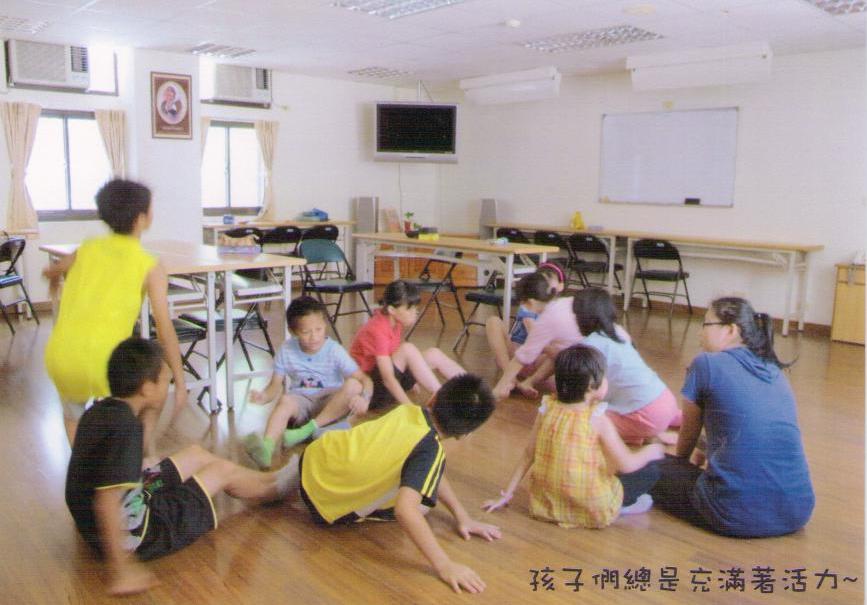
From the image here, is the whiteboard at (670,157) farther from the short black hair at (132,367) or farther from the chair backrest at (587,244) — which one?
the short black hair at (132,367)

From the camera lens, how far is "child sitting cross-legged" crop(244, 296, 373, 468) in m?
3.39

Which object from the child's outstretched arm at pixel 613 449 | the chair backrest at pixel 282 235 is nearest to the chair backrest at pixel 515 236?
the chair backrest at pixel 282 235

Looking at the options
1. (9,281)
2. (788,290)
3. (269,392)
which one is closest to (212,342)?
(269,392)

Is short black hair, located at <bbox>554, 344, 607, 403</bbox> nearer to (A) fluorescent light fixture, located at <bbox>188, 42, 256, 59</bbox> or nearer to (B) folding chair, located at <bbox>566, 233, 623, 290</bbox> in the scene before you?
(B) folding chair, located at <bbox>566, 233, 623, 290</bbox>

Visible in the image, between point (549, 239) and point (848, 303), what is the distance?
301 cm

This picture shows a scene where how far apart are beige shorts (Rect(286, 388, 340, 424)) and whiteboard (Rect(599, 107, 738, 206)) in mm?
5376

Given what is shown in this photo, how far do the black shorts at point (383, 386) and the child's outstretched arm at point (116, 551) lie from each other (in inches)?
69.6

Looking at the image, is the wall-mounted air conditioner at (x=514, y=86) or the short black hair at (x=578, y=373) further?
the wall-mounted air conditioner at (x=514, y=86)

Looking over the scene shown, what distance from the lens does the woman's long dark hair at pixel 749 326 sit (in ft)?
8.46

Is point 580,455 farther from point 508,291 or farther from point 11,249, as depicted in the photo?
point 11,249

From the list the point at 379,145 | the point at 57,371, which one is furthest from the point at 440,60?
the point at 57,371

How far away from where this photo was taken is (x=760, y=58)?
6.46m

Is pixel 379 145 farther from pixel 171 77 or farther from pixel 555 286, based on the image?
pixel 555 286

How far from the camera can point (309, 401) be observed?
3.55m
